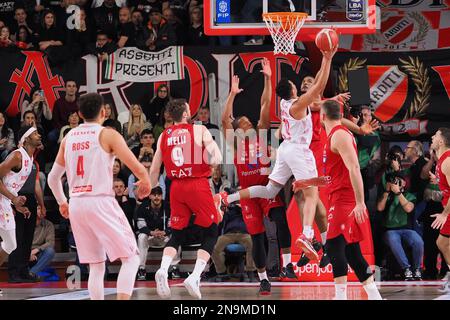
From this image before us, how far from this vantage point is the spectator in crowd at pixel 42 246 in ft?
50.4

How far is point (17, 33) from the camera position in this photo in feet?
56.6

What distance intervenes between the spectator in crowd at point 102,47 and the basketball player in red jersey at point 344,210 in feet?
20.9

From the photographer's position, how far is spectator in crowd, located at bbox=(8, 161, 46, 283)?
1512 cm

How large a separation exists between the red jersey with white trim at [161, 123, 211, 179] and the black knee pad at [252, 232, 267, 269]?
1269 millimetres

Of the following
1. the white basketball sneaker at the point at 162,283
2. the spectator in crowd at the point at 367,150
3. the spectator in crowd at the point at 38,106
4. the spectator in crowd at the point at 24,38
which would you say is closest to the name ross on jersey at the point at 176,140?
the white basketball sneaker at the point at 162,283

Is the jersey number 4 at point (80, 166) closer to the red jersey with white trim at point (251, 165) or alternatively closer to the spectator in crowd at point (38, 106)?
the red jersey with white trim at point (251, 165)

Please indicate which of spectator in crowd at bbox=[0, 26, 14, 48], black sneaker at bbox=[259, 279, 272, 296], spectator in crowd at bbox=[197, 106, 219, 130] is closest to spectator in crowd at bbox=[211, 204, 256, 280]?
spectator in crowd at bbox=[197, 106, 219, 130]

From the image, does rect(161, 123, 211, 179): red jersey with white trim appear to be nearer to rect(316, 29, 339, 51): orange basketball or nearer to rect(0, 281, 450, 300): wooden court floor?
rect(0, 281, 450, 300): wooden court floor

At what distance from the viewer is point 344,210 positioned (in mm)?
10773

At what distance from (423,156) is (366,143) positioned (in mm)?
886

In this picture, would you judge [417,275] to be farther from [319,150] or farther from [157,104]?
[157,104]

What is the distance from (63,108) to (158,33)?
1.93m
